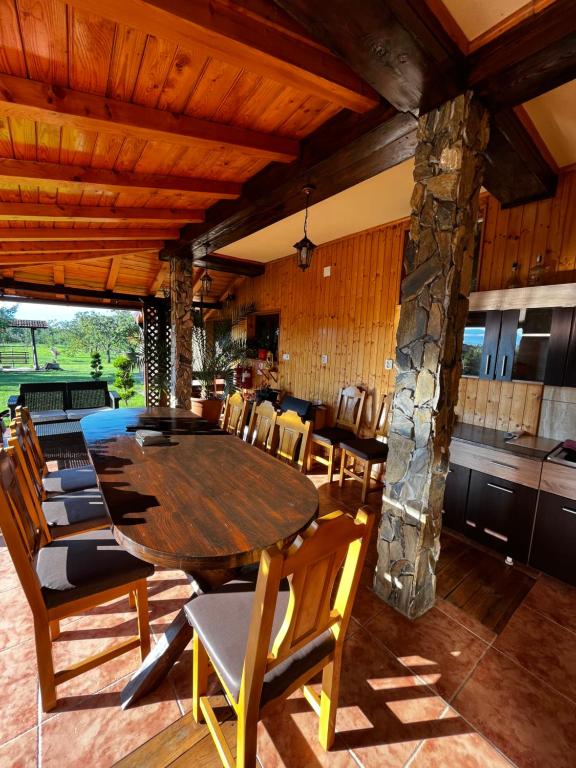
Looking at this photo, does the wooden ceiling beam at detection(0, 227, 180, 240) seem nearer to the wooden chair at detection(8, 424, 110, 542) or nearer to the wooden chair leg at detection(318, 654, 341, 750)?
the wooden chair at detection(8, 424, 110, 542)

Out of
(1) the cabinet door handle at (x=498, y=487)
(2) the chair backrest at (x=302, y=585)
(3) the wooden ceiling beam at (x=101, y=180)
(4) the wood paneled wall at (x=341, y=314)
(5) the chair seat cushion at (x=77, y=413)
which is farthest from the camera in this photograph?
(5) the chair seat cushion at (x=77, y=413)

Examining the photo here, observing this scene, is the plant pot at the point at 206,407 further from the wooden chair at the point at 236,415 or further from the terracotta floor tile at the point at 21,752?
the terracotta floor tile at the point at 21,752

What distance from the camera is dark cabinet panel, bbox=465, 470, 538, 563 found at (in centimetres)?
220

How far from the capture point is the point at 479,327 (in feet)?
8.94

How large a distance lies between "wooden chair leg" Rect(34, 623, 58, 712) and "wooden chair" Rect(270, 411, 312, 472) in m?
1.42

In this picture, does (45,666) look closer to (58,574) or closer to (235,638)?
(58,574)

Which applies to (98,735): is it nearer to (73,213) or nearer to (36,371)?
(73,213)

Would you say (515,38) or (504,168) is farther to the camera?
(504,168)

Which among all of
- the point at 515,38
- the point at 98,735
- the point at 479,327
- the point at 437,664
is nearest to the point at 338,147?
the point at 515,38

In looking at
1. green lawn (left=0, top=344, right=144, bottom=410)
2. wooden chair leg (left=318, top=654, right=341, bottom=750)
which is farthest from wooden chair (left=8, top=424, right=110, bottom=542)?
green lawn (left=0, top=344, right=144, bottom=410)

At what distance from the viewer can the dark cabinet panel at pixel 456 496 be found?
2496 mm

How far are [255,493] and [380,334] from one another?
2.86 metres

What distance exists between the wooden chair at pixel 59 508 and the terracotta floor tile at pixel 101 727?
70cm

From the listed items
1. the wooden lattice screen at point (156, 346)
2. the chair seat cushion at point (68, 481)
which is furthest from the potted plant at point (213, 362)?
the chair seat cushion at point (68, 481)
